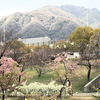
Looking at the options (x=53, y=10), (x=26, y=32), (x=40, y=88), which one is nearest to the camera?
(x=40, y=88)

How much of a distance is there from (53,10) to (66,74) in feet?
431

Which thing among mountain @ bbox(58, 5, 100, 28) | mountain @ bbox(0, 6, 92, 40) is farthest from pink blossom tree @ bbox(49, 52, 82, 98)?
mountain @ bbox(58, 5, 100, 28)

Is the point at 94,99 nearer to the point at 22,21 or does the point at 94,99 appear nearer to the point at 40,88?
the point at 40,88

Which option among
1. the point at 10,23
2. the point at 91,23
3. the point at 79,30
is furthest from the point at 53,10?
the point at 79,30

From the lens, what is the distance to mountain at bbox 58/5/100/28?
113062 millimetres

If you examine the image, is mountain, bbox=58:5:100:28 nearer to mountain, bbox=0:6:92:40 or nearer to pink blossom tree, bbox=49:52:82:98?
mountain, bbox=0:6:92:40

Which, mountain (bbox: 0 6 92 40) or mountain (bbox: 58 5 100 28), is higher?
mountain (bbox: 58 5 100 28)

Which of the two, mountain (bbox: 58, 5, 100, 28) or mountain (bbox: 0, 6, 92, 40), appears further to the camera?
mountain (bbox: 58, 5, 100, 28)

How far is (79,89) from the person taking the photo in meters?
11.0

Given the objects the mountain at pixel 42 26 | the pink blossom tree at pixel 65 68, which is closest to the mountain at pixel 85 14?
the mountain at pixel 42 26

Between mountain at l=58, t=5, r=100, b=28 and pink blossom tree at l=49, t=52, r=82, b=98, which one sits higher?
mountain at l=58, t=5, r=100, b=28

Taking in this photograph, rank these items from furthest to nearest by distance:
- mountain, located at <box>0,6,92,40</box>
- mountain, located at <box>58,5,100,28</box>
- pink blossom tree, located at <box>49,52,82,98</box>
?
mountain, located at <box>58,5,100,28</box> → mountain, located at <box>0,6,92,40</box> → pink blossom tree, located at <box>49,52,82,98</box>

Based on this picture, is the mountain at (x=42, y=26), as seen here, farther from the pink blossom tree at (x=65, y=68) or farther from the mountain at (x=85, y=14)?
the pink blossom tree at (x=65, y=68)

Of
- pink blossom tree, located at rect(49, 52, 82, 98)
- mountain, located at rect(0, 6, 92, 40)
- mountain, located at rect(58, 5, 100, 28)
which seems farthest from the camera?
mountain, located at rect(58, 5, 100, 28)
